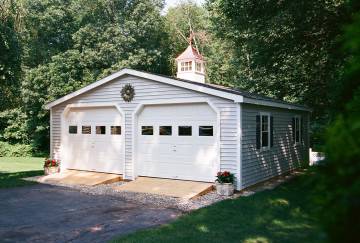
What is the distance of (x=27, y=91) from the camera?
25.6 m

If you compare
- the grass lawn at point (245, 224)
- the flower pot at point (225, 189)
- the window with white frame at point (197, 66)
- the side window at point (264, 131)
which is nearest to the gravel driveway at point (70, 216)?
the grass lawn at point (245, 224)

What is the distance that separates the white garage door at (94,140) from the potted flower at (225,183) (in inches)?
167

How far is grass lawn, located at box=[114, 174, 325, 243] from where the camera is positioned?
21.3ft

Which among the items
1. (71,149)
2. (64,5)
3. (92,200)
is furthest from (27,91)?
(92,200)

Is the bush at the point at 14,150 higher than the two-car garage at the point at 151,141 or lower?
lower

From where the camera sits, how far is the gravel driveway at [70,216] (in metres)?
6.92

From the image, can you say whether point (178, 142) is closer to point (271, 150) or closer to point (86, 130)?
point (271, 150)

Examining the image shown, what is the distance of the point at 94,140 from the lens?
14383mm

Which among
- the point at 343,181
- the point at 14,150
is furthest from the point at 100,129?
the point at 14,150

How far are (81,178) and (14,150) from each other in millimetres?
15673

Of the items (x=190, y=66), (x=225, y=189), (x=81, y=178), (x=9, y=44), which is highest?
(x=190, y=66)

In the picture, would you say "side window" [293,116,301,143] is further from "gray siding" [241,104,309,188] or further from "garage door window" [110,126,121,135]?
"garage door window" [110,126,121,135]

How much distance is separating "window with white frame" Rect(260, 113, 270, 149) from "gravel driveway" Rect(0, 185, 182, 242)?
202 inches

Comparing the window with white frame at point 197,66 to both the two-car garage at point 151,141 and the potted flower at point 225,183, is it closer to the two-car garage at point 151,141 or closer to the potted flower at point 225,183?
the two-car garage at point 151,141
